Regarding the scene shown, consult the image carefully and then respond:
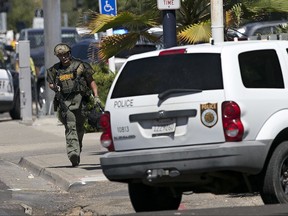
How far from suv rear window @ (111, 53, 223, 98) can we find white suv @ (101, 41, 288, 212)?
0.01 metres

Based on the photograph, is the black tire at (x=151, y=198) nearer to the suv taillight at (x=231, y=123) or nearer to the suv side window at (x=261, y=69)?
the suv taillight at (x=231, y=123)

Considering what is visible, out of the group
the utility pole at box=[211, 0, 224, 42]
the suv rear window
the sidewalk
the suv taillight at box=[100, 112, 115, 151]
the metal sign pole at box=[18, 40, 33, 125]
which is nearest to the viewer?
the suv rear window

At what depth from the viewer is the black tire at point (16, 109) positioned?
87.6 feet

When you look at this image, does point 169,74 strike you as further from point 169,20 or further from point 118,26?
point 118,26

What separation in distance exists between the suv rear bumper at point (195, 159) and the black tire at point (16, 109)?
52.9 ft

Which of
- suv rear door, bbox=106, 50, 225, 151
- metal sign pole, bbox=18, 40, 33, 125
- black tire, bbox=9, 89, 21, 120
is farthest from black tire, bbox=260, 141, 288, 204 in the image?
black tire, bbox=9, 89, 21, 120

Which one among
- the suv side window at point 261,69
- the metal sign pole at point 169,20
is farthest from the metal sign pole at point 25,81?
the suv side window at point 261,69

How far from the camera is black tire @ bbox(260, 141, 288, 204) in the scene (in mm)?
10477

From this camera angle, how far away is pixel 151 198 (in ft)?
37.3

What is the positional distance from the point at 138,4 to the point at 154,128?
631cm

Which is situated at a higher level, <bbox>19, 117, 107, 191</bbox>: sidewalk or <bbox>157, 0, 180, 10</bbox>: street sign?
<bbox>157, 0, 180, 10</bbox>: street sign

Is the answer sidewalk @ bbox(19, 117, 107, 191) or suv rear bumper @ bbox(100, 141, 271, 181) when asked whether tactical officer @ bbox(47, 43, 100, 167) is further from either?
suv rear bumper @ bbox(100, 141, 271, 181)

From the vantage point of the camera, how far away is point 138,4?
16578mm

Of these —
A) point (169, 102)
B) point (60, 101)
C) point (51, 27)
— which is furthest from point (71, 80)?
point (51, 27)
